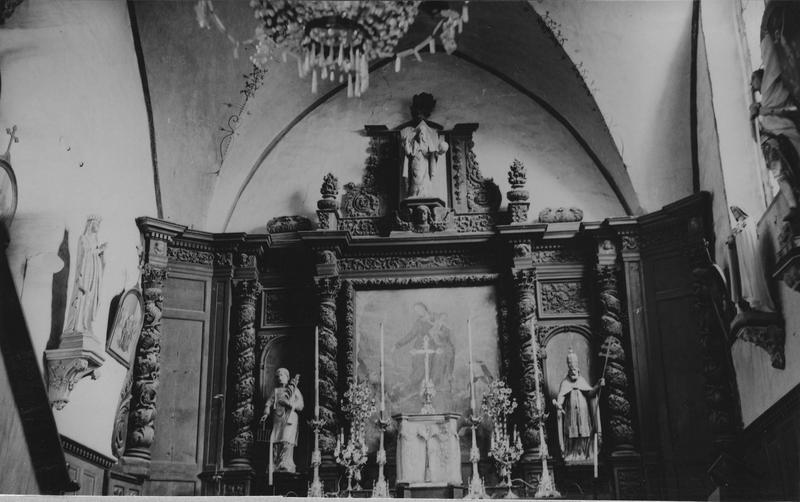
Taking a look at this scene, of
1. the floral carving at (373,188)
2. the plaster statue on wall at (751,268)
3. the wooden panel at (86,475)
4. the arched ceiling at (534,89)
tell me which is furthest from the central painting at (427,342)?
the plaster statue on wall at (751,268)

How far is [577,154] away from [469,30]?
1.46m

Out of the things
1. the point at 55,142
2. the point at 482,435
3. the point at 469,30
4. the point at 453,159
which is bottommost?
the point at 482,435

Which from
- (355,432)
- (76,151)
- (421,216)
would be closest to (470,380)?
(355,432)

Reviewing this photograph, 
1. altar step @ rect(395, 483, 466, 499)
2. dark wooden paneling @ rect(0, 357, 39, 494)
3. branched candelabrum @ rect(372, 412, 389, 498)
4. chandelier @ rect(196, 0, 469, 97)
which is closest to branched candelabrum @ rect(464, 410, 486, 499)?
altar step @ rect(395, 483, 466, 499)

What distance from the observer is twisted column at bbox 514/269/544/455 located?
799cm

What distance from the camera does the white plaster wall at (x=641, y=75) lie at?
776cm

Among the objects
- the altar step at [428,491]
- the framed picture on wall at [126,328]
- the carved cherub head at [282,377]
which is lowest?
the altar step at [428,491]

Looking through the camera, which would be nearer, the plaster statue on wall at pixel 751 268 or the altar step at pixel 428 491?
the plaster statue on wall at pixel 751 268

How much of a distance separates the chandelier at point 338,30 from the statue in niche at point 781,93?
7.92 feet

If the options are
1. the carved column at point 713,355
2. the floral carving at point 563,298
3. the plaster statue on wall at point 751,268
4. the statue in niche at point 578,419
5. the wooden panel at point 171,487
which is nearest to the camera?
the plaster statue on wall at point 751,268

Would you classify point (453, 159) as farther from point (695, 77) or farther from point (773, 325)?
point (773, 325)

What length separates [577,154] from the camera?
862 cm

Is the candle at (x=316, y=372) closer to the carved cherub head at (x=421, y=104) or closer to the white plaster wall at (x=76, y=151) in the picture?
the white plaster wall at (x=76, y=151)

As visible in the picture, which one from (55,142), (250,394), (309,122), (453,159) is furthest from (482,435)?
(55,142)
